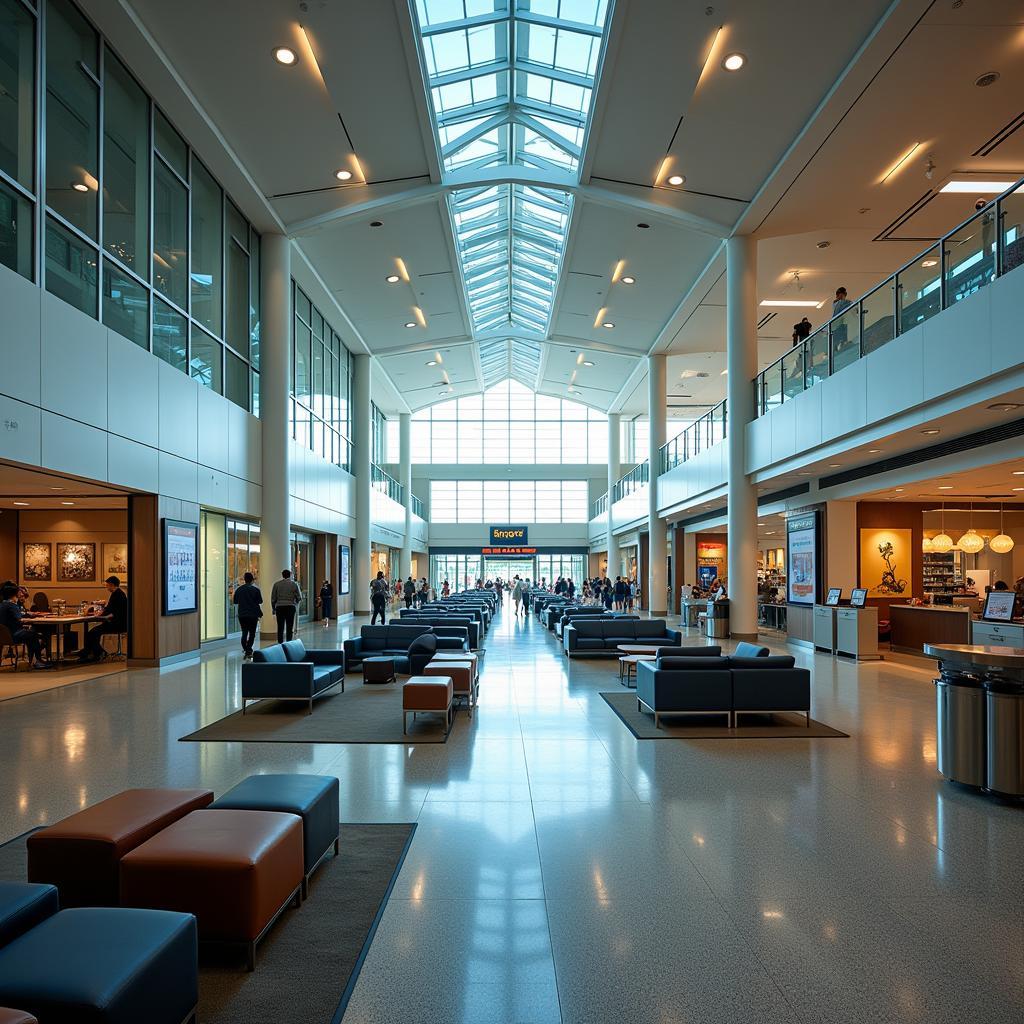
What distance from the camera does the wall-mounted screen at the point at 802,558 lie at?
58.0ft

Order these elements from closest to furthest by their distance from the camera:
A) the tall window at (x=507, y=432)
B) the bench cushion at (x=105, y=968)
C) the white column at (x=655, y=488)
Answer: the bench cushion at (x=105, y=968) < the white column at (x=655, y=488) < the tall window at (x=507, y=432)

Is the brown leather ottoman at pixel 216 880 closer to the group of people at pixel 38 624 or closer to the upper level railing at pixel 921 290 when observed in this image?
the upper level railing at pixel 921 290

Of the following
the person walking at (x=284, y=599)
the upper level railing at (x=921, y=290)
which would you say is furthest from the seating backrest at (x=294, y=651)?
the upper level railing at (x=921, y=290)

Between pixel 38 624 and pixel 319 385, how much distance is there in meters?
12.5

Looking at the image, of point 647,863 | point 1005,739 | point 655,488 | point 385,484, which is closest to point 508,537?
point 385,484

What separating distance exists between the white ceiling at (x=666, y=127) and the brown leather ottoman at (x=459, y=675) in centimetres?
916

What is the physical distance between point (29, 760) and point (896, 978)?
22.1 feet

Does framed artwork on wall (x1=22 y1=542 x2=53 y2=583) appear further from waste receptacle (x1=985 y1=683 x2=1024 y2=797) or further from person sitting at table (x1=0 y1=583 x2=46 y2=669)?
waste receptacle (x1=985 y1=683 x2=1024 y2=797)

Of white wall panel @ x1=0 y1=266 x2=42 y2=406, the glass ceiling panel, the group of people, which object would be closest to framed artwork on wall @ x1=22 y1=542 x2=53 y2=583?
the group of people

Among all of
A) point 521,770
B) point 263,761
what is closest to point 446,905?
point 521,770

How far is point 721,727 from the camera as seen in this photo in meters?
8.63

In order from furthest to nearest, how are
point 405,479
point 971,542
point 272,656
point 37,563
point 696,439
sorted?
point 405,479 < point 696,439 < point 37,563 < point 971,542 < point 272,656

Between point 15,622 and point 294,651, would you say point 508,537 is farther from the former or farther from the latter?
point 294,651

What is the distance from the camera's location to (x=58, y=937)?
2740mm
